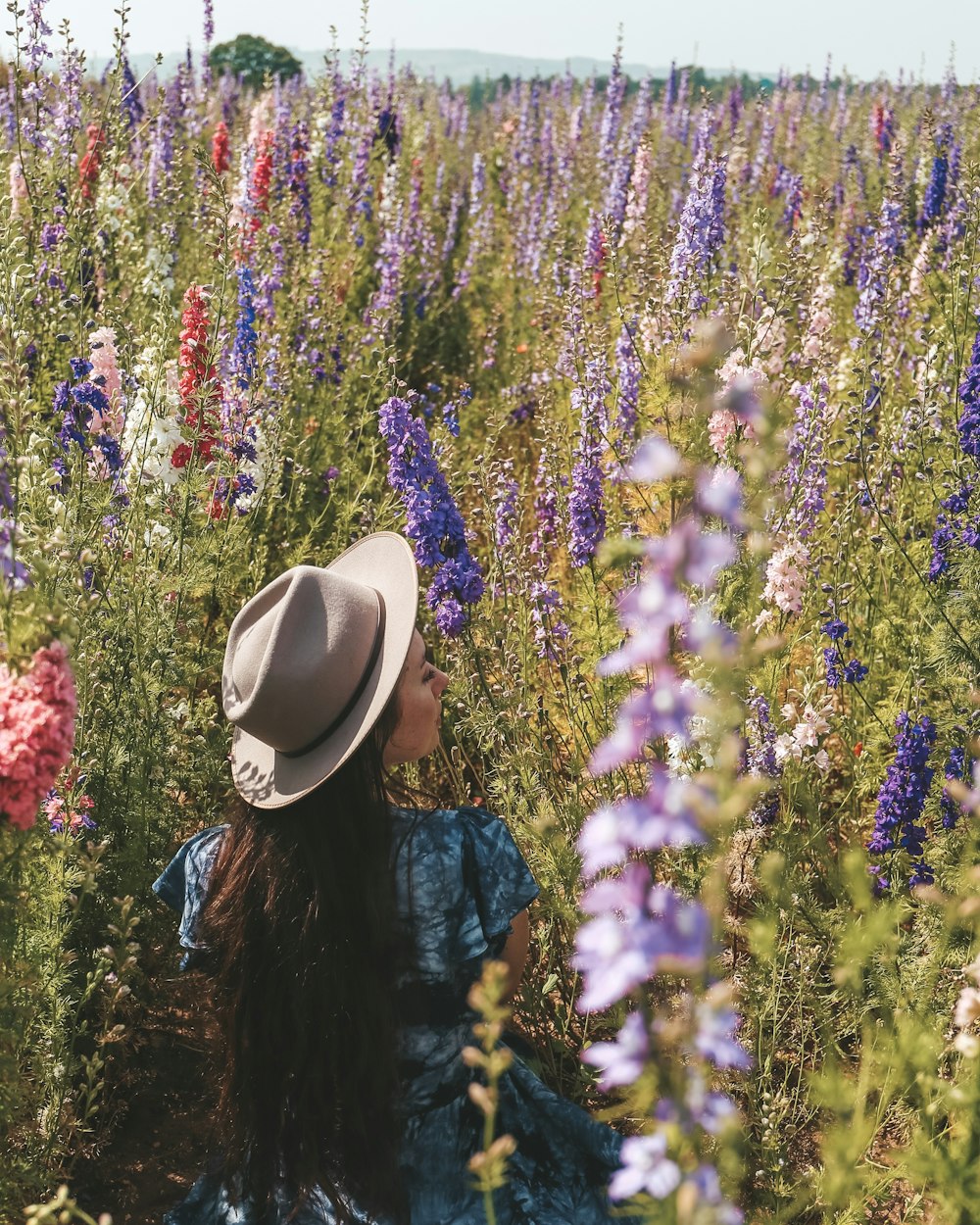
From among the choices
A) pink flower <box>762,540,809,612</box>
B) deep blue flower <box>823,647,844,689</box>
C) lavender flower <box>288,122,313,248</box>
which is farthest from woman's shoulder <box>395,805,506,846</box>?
lavender flower <box>288,122,313,248</box>

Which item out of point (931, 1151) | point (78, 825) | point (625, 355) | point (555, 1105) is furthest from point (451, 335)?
point (931, 1151)

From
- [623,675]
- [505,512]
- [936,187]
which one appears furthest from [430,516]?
[936,187]

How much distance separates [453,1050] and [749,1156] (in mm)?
840

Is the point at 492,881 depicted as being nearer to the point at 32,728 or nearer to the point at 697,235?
the point at 32,728

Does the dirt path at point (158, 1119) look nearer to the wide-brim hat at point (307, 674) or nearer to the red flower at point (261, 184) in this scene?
the wide-brim hat at point (307, 674)

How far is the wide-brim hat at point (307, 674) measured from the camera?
1938mm

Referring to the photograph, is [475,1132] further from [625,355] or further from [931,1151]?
[625,355]

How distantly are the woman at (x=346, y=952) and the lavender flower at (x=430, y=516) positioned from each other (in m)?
0.49

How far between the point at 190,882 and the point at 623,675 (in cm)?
113

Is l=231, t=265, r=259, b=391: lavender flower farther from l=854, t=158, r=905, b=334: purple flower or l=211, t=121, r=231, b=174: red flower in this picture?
l=211, t=121, r=231, b=174: red flower

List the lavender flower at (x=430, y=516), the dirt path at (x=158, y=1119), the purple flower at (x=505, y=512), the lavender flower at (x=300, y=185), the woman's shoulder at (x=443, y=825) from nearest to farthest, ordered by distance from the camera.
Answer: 1. the woman's shoulder at (x=443, y=825)
2. the dirt path at (x=158, y=1119)
3. the lavender flower at (x=430, y=516)
4. the purple flower at (x=505, y=512)
5. the lavender flower at (x=300, y=185)

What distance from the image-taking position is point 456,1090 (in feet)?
6.82

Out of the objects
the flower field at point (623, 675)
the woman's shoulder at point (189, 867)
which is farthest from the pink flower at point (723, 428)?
the woman's shoulder at point (189, 867)

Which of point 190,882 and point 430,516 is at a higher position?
point 430,516
